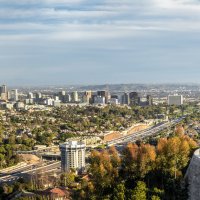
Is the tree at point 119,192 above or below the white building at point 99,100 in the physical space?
above

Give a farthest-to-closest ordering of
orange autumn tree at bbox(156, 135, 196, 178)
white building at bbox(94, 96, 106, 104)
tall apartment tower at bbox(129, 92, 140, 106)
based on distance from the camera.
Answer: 1. white building at bbox(94, 96, 106, 104)
2. tall apartment tower at bbox(129, 92, 140, 106)
3. orange autumn tree at bbox(156, 135, 196, 178)

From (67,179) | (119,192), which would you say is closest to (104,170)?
(119,192)

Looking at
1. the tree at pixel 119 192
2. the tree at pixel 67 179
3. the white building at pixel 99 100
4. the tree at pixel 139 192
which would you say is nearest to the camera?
the tree at pixel 139 192

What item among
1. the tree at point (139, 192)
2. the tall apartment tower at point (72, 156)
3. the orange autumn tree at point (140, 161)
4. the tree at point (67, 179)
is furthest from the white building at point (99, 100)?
the tree at point (139, 192)

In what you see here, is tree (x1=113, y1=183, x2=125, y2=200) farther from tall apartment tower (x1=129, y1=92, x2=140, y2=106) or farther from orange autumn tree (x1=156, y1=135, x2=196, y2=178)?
tall apartment tower (x1=129, y1=92, x2=140, y2=106)

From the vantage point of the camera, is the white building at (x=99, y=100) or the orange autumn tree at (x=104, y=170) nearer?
the orange autumn tree at (x=104, y=170)

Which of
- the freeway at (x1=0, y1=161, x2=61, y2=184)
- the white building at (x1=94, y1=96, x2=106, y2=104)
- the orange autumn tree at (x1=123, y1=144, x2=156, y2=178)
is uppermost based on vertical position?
the orange autumn tree at (x1=123, y1=144, x2=156, y2=178)

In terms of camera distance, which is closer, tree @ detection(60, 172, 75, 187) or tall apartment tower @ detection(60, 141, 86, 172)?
tree @ detection(60, 172, 75, 187)

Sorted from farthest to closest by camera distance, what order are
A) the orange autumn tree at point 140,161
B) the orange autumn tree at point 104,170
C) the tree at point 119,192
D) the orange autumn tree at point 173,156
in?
the orange autumn tree at point 104,170, the orange autumn tree at point 140,161, the orange autumn tree at point 173,156, the tree at point 119,192

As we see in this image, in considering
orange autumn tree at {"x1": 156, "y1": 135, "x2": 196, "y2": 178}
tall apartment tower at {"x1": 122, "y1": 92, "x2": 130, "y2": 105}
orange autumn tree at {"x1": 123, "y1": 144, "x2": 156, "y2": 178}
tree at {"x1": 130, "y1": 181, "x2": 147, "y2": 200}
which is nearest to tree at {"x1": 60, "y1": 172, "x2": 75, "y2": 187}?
orange autumn tree at {"x1": 123, "y1": 144, "x2": 156, "y2": 178}

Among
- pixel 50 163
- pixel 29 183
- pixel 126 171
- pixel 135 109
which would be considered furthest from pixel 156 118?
pixel 126 171

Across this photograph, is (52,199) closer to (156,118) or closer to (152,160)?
(152,160)

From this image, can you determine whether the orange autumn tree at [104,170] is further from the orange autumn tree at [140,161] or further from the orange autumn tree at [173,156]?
the orange autumn tree at [173,156]
